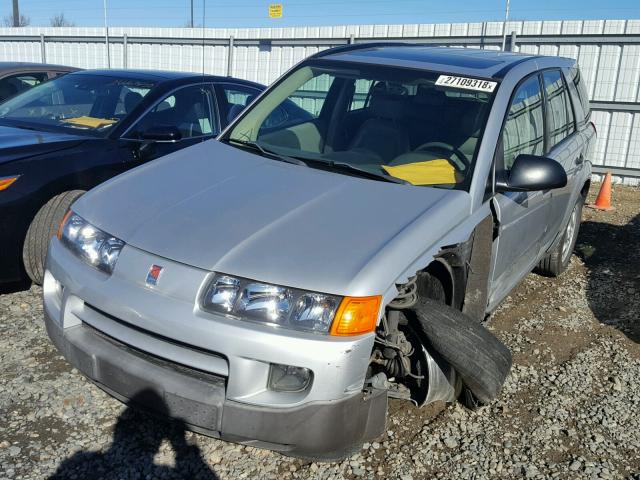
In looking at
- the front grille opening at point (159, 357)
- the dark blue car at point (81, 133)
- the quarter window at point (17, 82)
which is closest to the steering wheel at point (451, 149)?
the dark blue car at point (81, 133)

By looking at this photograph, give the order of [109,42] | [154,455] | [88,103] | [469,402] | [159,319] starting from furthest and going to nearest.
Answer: [109,42] < [88,103] < [469,402] < [154,455] < [159,319]

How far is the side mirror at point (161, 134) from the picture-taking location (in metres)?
4.68

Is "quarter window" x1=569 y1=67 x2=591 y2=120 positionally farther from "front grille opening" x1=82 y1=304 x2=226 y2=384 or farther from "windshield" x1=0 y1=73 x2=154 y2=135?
"front grille opening" x1=82 y1=304 x2=226 y2=384

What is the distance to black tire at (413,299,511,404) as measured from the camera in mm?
2799

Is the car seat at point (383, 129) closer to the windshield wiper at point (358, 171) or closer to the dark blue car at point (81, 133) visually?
the windshield wiper at point (358, 171)

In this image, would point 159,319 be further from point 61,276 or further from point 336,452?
point 336,452

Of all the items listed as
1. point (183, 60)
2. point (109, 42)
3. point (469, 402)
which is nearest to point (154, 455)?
point (469, 402)

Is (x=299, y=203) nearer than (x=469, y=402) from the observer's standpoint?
Yes

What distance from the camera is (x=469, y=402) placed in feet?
11.0

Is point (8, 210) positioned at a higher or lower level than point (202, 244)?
lower

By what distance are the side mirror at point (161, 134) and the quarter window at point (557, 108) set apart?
8.89 feet

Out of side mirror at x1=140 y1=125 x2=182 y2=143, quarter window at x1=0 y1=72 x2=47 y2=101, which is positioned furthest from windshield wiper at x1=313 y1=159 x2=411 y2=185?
quarter window at x1=0 y1=72 x2=47 y2=101

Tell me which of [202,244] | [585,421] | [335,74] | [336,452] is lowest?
[585,421]

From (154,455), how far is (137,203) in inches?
45.3
